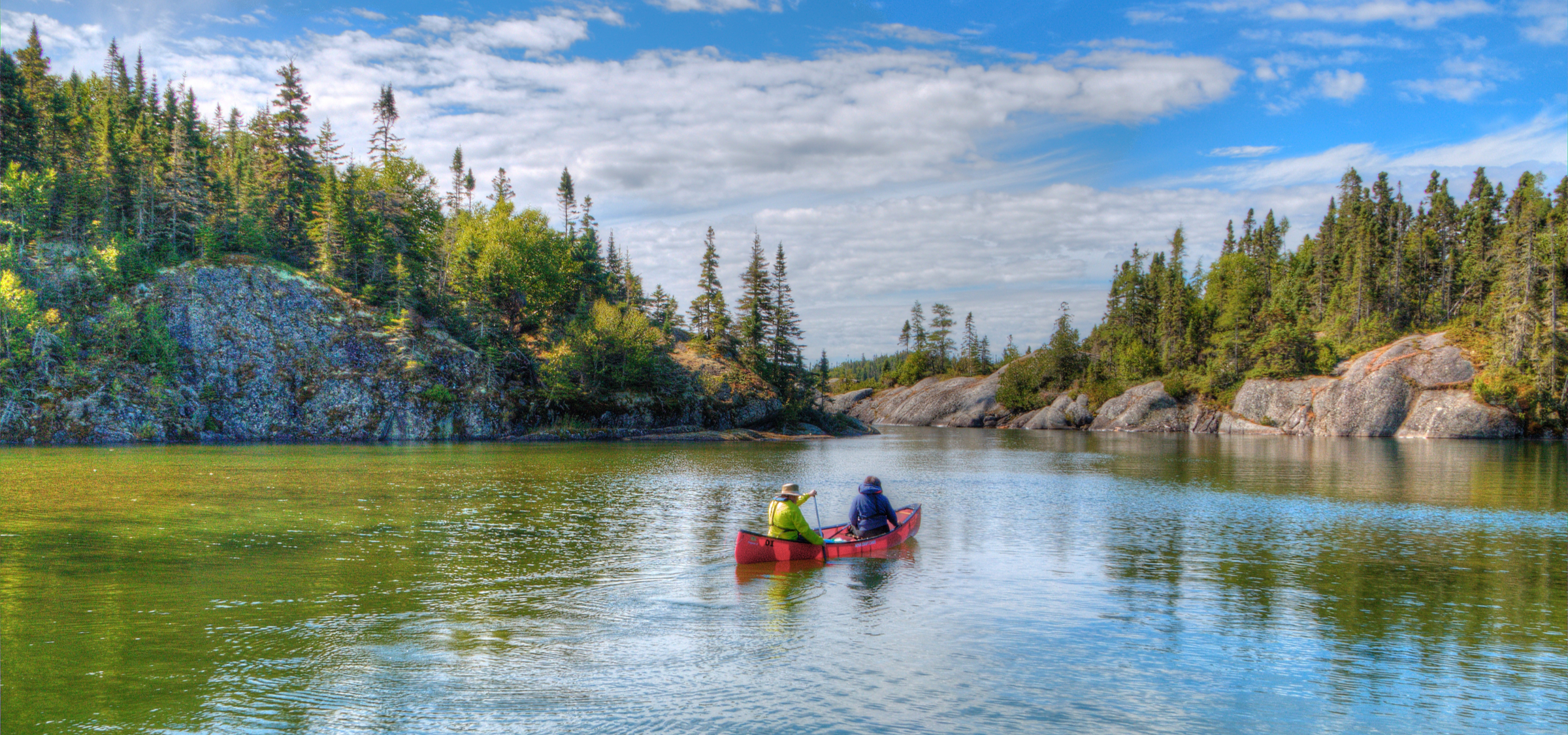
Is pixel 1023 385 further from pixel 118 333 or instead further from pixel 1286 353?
pixel 118 333

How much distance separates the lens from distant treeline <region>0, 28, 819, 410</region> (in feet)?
224

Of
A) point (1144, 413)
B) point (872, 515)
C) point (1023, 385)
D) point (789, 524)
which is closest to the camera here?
point (789, 524)

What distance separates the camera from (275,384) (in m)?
68.6

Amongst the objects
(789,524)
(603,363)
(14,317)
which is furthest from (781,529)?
(14,317)

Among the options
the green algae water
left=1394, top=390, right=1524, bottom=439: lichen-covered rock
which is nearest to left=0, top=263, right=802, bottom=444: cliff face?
the green algae water

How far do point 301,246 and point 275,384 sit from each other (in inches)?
920

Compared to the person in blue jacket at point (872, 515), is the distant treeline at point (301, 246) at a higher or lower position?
higher

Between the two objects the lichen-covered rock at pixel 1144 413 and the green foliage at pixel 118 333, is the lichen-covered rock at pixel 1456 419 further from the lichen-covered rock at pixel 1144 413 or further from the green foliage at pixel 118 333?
the green foliage at pixel 118 333

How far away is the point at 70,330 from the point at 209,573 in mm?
66971

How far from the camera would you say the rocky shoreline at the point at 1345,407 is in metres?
78.5

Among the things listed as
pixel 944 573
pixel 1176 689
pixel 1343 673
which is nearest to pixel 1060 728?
pixel 1176 689

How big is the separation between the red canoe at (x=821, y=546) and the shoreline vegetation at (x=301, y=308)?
57.5m

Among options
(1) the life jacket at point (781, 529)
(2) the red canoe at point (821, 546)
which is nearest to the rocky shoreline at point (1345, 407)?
(2) the red canoe at point (821, 546)

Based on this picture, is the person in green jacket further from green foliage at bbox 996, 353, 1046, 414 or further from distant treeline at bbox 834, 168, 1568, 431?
green foliage at bbox 996, 353, 1046, 414
